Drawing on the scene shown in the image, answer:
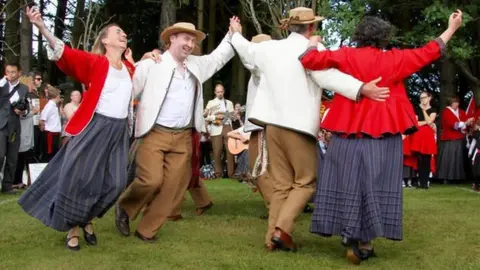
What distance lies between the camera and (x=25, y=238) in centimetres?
618

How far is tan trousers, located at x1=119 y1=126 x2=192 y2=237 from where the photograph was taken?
242 inches

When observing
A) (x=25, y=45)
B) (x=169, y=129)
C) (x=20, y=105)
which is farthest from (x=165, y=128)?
(x=25, y=45)

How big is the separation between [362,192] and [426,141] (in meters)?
7.41

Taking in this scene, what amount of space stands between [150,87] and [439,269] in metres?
2.87

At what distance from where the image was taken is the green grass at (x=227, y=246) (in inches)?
202

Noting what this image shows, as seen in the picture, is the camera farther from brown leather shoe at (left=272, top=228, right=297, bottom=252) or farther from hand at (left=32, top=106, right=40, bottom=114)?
brown leather shoe at (left=272, top=228, right=297, bottom=252)

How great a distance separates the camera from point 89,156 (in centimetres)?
559

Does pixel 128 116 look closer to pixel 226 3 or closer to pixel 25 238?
pixel 25 238

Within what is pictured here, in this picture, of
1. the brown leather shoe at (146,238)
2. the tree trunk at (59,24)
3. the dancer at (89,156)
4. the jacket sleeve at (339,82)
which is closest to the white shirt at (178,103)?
the dancer at (89,156)

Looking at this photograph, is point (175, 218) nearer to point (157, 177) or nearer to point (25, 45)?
point (157, 177)

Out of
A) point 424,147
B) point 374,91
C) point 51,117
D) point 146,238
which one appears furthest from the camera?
point 51,117

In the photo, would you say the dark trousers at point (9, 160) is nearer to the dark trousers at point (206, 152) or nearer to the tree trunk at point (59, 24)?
the dark trousers at point (206, 152)

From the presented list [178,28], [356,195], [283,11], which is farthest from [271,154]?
[283,11]

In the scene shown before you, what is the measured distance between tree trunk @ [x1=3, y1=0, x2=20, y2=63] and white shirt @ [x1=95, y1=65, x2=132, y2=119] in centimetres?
1381
